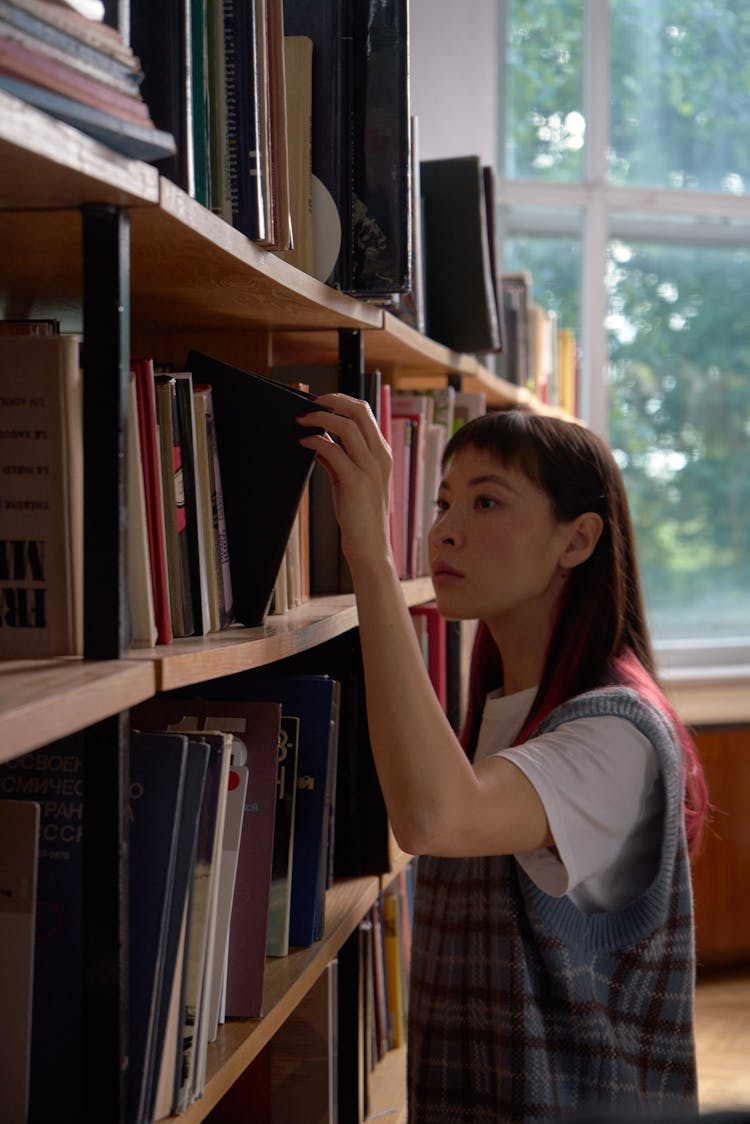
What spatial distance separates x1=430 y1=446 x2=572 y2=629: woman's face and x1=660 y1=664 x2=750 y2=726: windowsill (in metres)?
2.67

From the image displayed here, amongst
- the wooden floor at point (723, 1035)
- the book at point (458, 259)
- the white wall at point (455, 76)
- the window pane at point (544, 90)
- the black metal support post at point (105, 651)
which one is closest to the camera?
the black metal support post at point (105, 651)

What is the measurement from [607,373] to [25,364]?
157 inches

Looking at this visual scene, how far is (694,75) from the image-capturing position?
4633mm

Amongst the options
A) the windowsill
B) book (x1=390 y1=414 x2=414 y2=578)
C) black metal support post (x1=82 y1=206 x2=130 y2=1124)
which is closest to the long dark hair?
book (x1=390 y1=414 x2=414 y2=578)

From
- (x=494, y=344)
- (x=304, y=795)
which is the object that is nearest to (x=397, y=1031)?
(x=304, y=795)

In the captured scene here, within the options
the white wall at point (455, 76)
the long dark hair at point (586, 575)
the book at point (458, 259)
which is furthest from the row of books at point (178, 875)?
the white wall at point (455, 76)

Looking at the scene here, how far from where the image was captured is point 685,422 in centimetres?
467

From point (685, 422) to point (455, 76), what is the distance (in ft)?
5.21

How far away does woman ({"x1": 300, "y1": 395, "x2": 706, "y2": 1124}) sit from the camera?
1.21m

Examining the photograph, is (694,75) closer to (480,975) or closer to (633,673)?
(633,673)

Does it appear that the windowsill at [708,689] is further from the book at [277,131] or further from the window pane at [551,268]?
the book at [277,131]

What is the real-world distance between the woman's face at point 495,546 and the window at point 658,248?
120 inches

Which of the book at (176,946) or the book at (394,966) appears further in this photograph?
the book at (394,966)

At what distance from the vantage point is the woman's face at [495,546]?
5.15 ft
